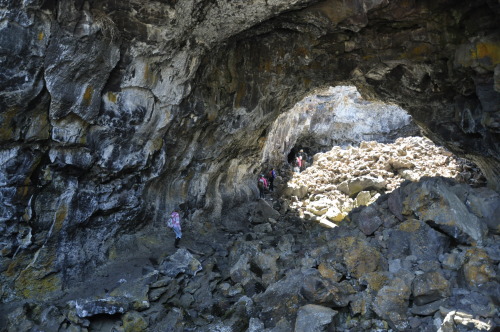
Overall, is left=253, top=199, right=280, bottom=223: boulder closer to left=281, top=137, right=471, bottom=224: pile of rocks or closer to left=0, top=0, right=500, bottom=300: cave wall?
left=281, top=137, right=471, bottom=224: pile of rocks

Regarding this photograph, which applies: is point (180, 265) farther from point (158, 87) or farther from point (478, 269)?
point (478, 269)

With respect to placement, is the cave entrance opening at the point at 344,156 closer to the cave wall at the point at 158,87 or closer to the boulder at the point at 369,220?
the boulder at the point at 369,220

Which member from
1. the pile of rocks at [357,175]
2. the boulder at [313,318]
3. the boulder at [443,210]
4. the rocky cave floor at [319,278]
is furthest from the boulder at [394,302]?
the pile of rocks at [357,175]

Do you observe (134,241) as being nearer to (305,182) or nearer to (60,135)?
(60,135)

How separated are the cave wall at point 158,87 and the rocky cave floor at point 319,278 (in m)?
1.06

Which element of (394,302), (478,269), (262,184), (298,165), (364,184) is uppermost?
(478,269)

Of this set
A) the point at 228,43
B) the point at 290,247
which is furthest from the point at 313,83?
the point at 290,247

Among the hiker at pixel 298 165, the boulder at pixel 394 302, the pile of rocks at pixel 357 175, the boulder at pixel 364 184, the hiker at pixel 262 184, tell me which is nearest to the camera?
the boulder at pixel 394 302

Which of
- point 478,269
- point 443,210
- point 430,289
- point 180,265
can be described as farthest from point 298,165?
point 430,289

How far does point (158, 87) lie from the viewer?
9.59 m

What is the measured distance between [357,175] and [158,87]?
10.4 meters

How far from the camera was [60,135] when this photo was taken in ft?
27.2

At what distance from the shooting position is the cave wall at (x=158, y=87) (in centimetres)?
770

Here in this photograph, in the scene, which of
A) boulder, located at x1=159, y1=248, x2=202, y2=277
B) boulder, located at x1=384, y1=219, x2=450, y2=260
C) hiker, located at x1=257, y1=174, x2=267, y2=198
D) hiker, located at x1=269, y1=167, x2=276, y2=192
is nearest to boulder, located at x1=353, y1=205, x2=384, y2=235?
boulder, located at x1=384, y1=219, x2=450, y2=260
